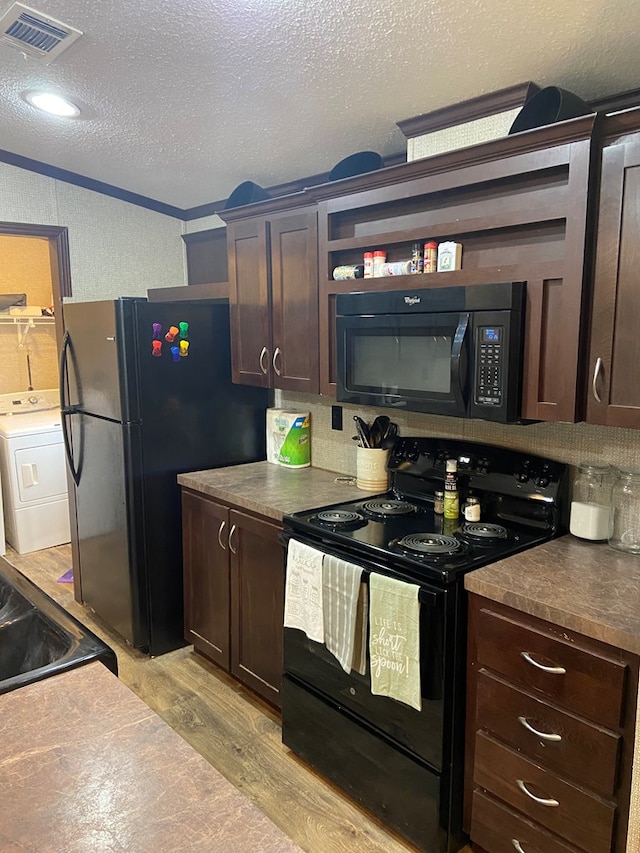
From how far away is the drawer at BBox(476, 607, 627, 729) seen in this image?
1456mm

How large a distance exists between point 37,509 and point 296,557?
2912mm

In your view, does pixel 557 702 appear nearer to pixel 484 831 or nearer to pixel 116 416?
pixel 484 831

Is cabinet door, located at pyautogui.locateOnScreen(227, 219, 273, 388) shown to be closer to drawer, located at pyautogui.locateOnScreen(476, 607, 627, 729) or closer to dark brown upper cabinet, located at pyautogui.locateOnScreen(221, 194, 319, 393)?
dark brown upper cabinet, located at pyautogui.locateOnScreen(221, 194, 319, 393)

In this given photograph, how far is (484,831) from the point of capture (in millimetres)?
1768

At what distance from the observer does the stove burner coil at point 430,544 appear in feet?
6.10

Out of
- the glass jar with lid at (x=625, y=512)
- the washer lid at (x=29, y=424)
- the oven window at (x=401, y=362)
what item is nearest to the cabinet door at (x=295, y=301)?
A: the oven window at (x=401, y=362)

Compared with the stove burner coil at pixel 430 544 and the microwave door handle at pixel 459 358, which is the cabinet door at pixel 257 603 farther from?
the microwave door handle at pixel 459 358

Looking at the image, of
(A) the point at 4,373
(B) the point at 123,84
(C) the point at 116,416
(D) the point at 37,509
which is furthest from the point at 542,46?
(A) the point at 4,373

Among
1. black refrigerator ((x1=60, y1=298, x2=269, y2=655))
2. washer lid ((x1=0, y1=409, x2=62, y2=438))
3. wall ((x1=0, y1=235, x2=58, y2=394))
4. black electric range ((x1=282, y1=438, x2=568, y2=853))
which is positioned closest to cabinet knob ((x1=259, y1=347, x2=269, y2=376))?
black refrigerator ((x1=60, y1=298, x2=269, y2=655))

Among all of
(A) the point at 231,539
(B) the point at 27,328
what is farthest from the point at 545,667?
(B) the point at 27,328

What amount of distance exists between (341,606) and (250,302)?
1.50 metres

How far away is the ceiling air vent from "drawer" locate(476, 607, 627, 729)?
2.32m

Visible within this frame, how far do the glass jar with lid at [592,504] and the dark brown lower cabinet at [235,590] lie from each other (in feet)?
3.39

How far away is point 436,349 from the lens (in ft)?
6.82
